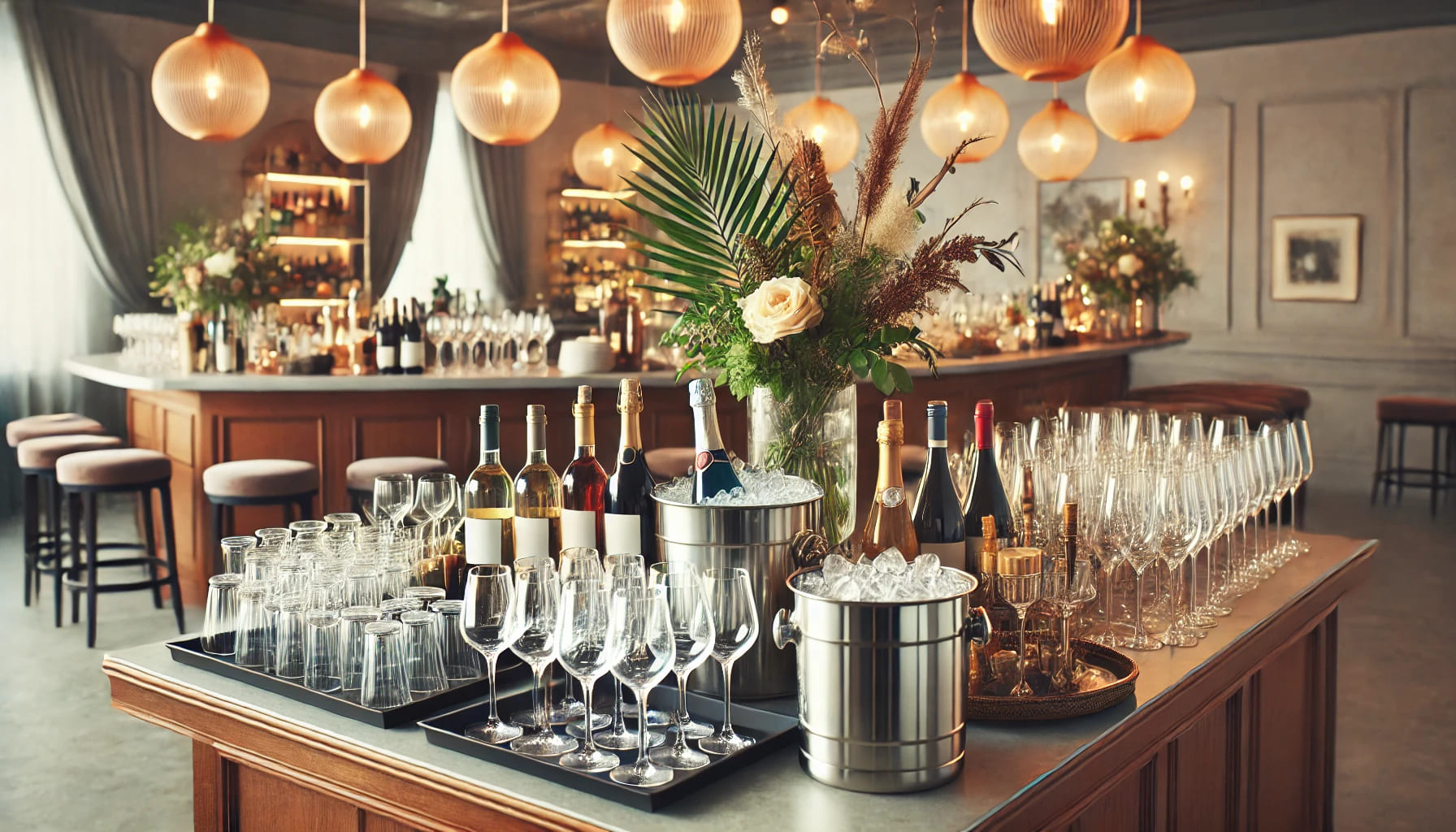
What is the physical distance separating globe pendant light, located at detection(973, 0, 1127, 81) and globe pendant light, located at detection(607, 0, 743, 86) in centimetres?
99

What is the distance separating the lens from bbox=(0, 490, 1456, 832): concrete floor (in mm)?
3459

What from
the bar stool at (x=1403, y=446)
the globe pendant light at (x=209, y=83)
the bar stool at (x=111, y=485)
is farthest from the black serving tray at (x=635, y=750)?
the bar stool at (x=1403, y=446)

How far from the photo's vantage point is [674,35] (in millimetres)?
4641

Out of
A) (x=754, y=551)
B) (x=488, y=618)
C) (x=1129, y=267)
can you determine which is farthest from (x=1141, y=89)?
(x=488, y=618)

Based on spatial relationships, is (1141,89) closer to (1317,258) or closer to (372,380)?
(372,380)

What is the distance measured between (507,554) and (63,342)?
7.35 meters

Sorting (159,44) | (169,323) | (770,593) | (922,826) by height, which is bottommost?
(922,826)

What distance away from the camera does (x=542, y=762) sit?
146cm

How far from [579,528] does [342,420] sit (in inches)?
166

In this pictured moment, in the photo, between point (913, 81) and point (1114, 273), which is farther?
point (1114, 273)

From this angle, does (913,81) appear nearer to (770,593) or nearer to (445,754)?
(770,593)

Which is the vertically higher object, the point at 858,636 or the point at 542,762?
the point at 858,636

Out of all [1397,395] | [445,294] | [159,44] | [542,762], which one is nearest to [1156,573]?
[542,762]

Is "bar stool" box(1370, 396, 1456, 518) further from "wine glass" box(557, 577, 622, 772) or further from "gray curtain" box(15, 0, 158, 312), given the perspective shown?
"gray curtain" box(15, 0, 158, 312)
